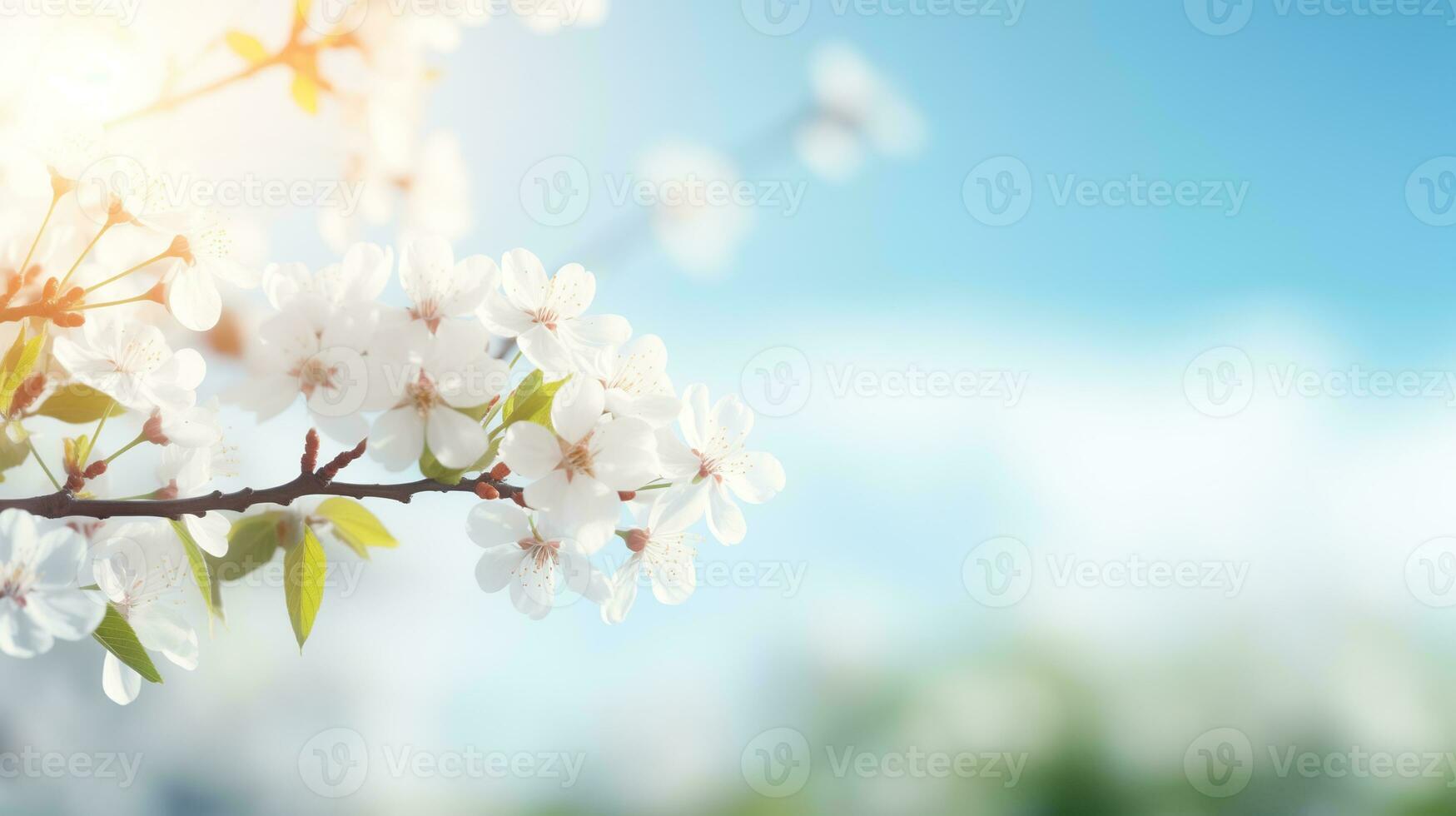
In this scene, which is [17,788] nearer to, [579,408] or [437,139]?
[437,139]

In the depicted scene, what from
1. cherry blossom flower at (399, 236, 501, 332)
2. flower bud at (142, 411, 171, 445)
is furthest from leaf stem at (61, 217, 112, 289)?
cherry blossom flower at (399, 236, 501, 332)

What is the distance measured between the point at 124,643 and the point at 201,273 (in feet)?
0.93

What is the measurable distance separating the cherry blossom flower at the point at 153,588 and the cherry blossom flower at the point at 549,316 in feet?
1.00

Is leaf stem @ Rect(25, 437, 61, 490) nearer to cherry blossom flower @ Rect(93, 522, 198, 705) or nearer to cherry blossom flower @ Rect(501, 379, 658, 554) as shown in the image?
cherry blossom flower @ Rect(93, 522, 198, 705)

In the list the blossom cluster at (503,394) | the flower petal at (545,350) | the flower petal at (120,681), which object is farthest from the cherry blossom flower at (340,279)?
the flower petal at (120,681)

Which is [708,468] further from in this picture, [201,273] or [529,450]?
[201,273]

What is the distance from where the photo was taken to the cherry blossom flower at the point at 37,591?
588mm

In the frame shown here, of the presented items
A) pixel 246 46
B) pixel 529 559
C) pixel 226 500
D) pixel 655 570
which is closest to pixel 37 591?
pixel 226 500

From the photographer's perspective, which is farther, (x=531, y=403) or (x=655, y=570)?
(x=655, y=570)

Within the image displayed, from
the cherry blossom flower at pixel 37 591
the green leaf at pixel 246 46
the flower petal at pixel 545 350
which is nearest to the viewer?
the cherry blossom flower at pixel 37 591

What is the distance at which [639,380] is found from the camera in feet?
2.41

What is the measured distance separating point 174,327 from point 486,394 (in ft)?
1.08

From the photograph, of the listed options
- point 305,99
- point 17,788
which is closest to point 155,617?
point 305,99

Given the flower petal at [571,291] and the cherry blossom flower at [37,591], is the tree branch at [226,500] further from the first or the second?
the flower petal at [571,291]
